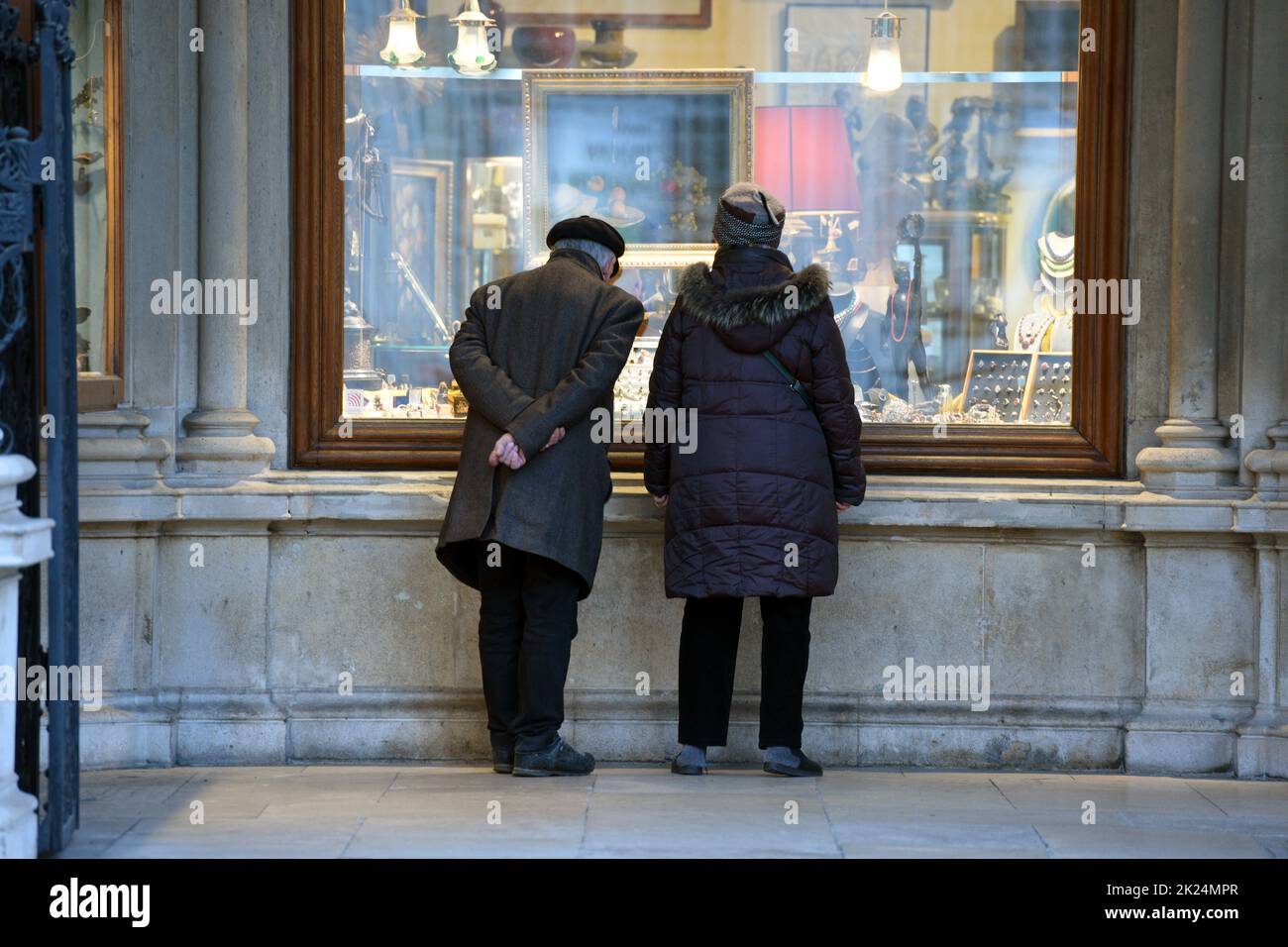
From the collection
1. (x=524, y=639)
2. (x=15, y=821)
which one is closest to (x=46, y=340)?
(x=15, y=821)

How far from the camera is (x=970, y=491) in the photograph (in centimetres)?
638

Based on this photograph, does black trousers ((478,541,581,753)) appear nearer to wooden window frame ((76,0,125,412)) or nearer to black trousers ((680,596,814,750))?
black trousers ((680,596,814,750))

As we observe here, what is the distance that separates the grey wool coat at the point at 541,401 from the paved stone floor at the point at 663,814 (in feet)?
2.51

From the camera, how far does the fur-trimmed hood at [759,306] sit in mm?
5766

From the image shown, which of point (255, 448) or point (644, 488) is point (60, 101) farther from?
point (644, 488)

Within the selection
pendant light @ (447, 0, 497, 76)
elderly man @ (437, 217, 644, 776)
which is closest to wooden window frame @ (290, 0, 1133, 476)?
pendant light @ (447, 0, 497, 76)

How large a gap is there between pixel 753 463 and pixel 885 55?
6.33 feet

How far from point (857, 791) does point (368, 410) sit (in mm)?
2239

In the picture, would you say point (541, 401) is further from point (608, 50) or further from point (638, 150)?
point (608, 50)

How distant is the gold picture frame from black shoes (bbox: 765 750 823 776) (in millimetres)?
1989

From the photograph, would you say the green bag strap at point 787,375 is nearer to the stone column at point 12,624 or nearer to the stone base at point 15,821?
the stone column at point 12,624

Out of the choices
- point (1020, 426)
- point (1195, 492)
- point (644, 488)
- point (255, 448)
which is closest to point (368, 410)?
point (255, 448)

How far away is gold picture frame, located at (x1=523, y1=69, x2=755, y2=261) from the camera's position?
6.83 meters

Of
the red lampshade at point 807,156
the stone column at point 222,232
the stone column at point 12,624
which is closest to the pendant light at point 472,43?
the stone column at point 222,232
